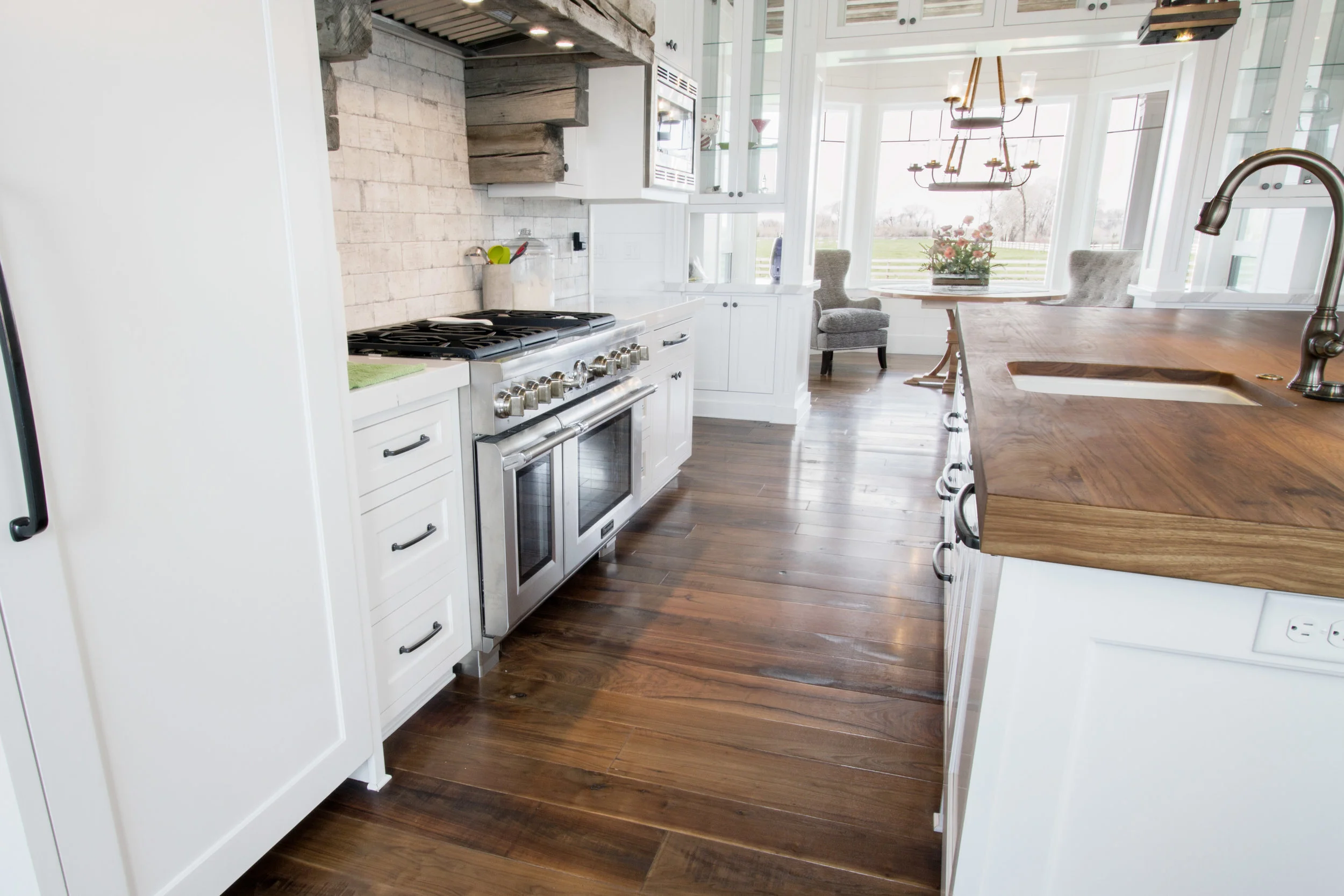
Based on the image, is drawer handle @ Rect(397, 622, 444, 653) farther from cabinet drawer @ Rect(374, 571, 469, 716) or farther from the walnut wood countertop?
the walnut wood countertop

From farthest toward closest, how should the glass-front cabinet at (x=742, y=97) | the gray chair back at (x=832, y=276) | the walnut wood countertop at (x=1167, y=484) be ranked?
the gray chair back at (x=832, y=276) → the glass-front cabinet at (x=742, y=97) → the walnut wood countertop at (x=1167, y=484)

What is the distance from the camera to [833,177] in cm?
770

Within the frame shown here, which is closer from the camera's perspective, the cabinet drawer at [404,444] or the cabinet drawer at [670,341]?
the cabinet drawer at [404,444]

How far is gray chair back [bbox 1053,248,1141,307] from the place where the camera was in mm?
6234

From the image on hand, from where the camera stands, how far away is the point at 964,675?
1398mm

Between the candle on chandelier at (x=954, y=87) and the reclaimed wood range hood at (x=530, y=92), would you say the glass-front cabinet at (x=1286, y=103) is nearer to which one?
the candle on chandelier at (x=954, y=87)

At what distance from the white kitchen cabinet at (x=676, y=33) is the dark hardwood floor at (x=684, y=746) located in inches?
86.7

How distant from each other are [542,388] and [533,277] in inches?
36.9

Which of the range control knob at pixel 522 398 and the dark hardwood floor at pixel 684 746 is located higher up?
the range control knob at pixel 522 398

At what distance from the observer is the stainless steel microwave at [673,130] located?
11.3 ft

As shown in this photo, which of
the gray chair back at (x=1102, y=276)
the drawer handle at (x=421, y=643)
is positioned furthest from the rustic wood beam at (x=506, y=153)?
the gray chair back at (x=1102, y=276)

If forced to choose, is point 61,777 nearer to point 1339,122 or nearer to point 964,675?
point 964,675

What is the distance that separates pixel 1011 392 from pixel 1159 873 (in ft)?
2.61

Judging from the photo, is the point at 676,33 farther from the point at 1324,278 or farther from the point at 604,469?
the point at 1324,278
